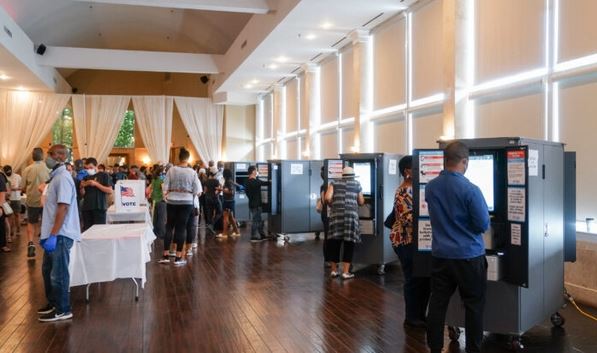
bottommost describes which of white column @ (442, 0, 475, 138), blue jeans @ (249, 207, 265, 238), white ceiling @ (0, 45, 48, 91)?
blue jeans @ (249, 207, 265, 238)

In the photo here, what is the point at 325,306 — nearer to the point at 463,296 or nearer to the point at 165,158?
the point at 463,296

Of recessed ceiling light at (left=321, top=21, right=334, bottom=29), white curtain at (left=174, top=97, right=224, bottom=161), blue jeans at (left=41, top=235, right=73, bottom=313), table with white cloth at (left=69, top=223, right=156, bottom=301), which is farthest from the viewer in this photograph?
white curtain at (left=174, top=97, right=224, bottom=161)

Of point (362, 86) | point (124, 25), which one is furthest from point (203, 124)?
point (362, 86)

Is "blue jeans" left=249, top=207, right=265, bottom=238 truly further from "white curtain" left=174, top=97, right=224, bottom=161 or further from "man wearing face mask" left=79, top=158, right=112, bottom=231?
"white curtain" left=174, top=97, right=224, bottom=161

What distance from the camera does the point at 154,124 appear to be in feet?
53.1

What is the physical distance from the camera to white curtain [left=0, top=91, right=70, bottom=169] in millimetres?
14609

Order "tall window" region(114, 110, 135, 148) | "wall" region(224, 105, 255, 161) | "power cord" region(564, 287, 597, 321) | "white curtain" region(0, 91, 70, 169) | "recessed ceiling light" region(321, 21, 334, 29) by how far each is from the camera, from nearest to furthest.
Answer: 1. "power cord" region(564, 287, 597, 321)
2. "recessed ceiling light" region(321, 21, 334, 29)
3. "white curtain" region(0, 91, 70, 169)
4. "wall" region(224, 105, 255, 161)
5. "tall window" region(114, 110, 135, 148)

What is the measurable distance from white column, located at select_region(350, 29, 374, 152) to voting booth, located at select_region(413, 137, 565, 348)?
5.34 meters

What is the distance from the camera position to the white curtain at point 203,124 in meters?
16.7

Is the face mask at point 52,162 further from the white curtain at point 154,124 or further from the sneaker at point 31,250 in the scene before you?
the white curtain at point 154,124

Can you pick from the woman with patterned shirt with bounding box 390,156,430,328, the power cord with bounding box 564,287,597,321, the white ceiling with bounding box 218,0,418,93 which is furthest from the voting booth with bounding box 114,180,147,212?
the power cord with bounding box 564,287,597,321

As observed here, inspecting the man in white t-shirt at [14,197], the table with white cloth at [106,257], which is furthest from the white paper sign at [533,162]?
the man in white t-shirt at [14,197]

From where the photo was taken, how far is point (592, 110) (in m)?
4.77

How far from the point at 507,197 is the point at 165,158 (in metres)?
13.9
